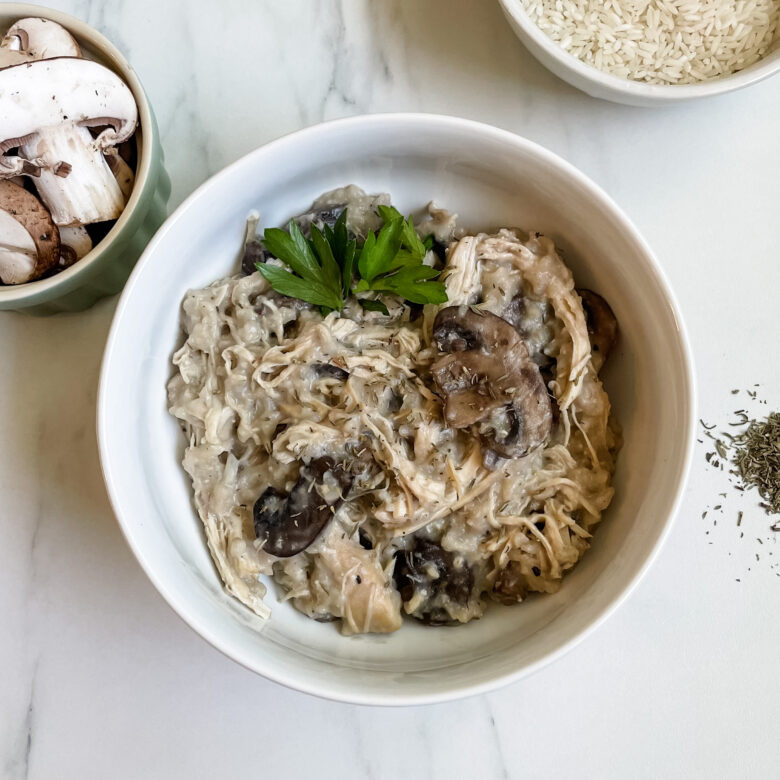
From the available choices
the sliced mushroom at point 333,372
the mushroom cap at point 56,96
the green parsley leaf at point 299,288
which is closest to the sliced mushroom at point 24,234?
the mushroom cap at point 56,96

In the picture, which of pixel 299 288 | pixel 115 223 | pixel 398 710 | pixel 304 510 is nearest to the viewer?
pixel 304 510

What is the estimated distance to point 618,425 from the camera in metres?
1.96

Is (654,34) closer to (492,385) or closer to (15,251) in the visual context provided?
(492,385)

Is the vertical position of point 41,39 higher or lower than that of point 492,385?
higher

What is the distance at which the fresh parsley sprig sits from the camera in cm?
186

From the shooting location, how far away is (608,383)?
6.57ft

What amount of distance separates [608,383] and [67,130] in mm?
1365

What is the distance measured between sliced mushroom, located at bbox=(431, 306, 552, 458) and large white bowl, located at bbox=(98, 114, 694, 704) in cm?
27

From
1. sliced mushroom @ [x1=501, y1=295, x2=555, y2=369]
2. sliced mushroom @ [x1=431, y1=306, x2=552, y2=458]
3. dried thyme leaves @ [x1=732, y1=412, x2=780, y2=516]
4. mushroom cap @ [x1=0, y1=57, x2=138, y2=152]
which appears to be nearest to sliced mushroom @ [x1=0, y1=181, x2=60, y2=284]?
mushroom cap @ [x1=0, y1=57, x2=138, y2=152]

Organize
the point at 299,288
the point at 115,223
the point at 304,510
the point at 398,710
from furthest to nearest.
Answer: the point at 398,710 < the point at 115,223 < the point at 299,288 < the point at 304,510

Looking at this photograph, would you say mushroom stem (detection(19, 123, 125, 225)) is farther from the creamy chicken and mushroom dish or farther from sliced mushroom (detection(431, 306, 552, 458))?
sliced mushroom (detection(431, 306, 552, 458))

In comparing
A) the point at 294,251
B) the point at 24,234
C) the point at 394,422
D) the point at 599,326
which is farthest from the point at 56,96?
the point at 599,326

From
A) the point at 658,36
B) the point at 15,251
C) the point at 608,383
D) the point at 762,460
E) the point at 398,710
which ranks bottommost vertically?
the point at 398,710

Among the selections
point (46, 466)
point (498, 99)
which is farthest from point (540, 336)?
point (46, 466)
